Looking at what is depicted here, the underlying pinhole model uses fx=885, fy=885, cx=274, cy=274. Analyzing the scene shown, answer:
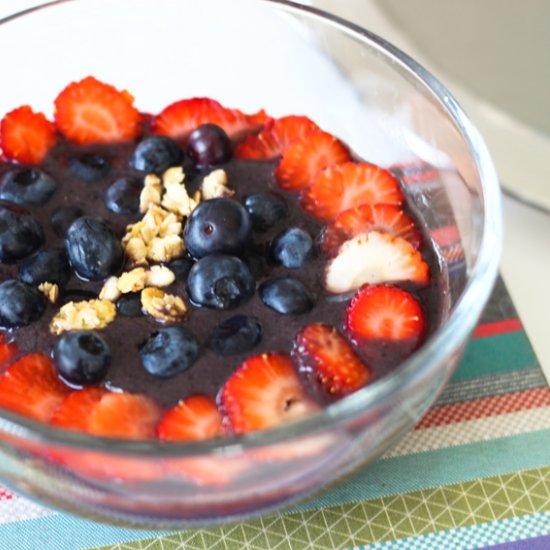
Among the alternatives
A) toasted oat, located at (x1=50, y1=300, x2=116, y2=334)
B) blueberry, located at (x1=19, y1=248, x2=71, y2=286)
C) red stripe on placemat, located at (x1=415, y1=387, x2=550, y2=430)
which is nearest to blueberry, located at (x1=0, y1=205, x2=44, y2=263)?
blueberry, located at (x1=19, y1=248, x2=71, y2=286)

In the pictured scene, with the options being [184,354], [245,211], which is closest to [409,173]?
[245,211]

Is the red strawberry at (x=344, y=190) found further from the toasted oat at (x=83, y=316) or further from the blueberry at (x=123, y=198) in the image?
the toasted oat at (x=83, y=316)

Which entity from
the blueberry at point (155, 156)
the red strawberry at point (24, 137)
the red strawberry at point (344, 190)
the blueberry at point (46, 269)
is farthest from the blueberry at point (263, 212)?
the red strawberry at point (24, 137)

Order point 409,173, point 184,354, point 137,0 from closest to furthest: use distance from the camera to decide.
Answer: point 184,354 → point 409,173 → point 137,0

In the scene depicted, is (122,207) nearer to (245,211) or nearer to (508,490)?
(245,211)

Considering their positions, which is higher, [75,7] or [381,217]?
[75,7]
